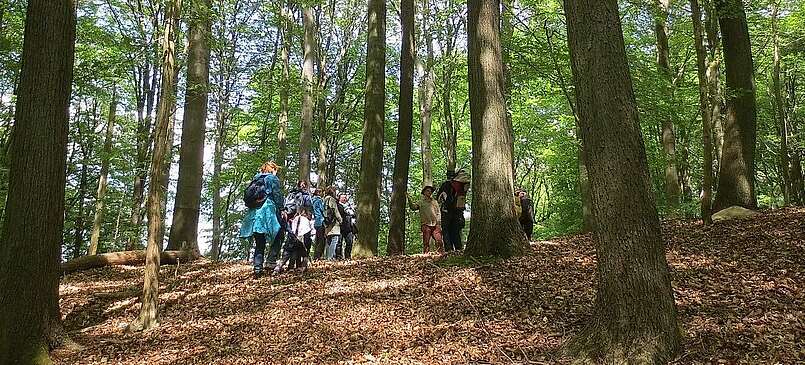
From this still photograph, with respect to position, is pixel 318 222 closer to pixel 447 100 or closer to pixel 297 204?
pixel 297 204

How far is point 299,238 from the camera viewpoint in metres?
8.90

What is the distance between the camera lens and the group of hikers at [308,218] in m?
8.76

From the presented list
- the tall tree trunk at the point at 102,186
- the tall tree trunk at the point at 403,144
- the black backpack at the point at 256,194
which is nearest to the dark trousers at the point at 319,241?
the tall tree trunk at the point at 403,144

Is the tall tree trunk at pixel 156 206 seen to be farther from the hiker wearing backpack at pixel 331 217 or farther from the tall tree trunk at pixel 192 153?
the hiker wearing backpack at pixel 331 217

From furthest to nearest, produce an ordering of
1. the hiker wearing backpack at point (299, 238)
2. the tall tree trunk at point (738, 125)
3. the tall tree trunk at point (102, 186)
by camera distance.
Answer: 1. the tall tree trunk at point (102, 186)
2. the tall tree trunk at point (738, 125)
3. the hiker wearing backpack at point (299, 238)

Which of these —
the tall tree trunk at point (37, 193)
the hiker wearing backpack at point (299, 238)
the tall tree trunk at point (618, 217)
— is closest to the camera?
the tall tree trunk at point (618, 217)

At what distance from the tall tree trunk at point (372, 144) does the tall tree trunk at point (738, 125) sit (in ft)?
22.8

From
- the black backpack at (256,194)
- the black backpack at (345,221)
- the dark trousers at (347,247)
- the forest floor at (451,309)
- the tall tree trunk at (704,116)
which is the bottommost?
the forest floor at (451,309)

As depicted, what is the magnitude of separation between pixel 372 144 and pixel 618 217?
804 centimetres

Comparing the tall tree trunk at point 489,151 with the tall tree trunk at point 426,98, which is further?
the tall tree trunk at point 426,98

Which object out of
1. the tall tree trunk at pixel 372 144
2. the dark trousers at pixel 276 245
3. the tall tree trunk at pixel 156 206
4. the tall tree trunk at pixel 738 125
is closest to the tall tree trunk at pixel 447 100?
the tall tree trunk at pixel 372 144

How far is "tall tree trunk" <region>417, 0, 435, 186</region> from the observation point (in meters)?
18.2

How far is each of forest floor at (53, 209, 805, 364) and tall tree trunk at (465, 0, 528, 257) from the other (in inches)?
15.2

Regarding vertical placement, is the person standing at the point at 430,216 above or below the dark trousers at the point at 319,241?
above
